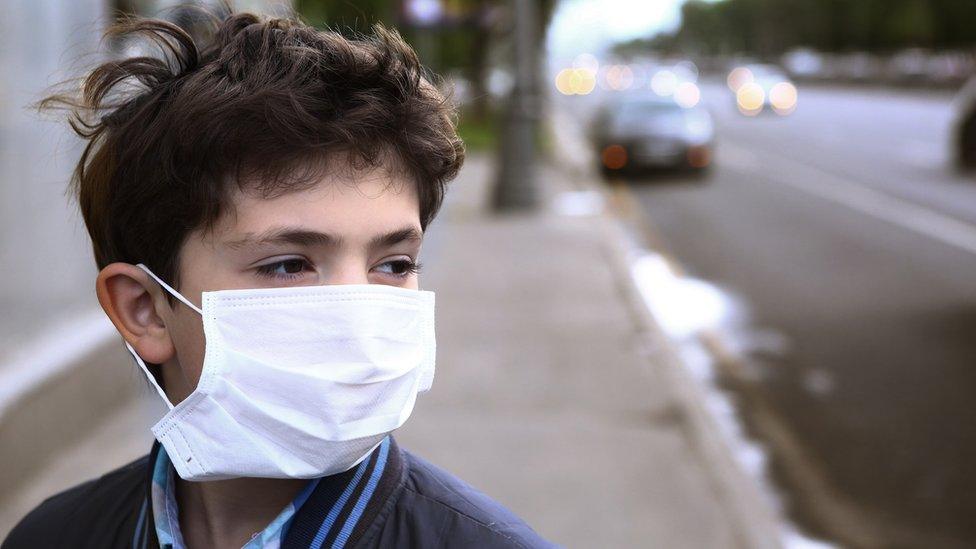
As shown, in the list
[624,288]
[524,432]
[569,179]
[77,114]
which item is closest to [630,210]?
[569,179]

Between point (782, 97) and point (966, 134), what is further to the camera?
point (782, 97)

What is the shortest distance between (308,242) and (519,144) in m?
14.3

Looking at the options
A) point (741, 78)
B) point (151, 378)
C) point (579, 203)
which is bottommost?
point (741, 78)

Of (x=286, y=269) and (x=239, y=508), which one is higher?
(x=286, y=269)

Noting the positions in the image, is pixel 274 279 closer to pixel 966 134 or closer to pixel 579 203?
pixel 579 203

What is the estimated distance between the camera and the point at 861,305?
9.67m

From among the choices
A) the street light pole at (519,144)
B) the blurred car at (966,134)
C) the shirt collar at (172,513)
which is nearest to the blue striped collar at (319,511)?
the shirt collar at (172,513)

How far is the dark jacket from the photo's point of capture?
1587 mm

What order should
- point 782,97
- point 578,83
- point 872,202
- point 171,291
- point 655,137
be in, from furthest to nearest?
1. point 578,83
2. point 782,97
3. point 655,137
4. point 872,202
5. point 171,291

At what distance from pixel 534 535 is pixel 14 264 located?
441cm

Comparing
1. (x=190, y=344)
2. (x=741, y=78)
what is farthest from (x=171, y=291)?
(x=741, y=78)

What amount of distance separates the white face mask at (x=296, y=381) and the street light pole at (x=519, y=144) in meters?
14.0

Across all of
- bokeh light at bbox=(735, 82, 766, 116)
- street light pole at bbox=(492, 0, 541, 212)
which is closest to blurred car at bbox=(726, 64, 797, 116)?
bokeh light at bbox=(735, 82, 766, 116)

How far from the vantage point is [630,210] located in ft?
54.7
